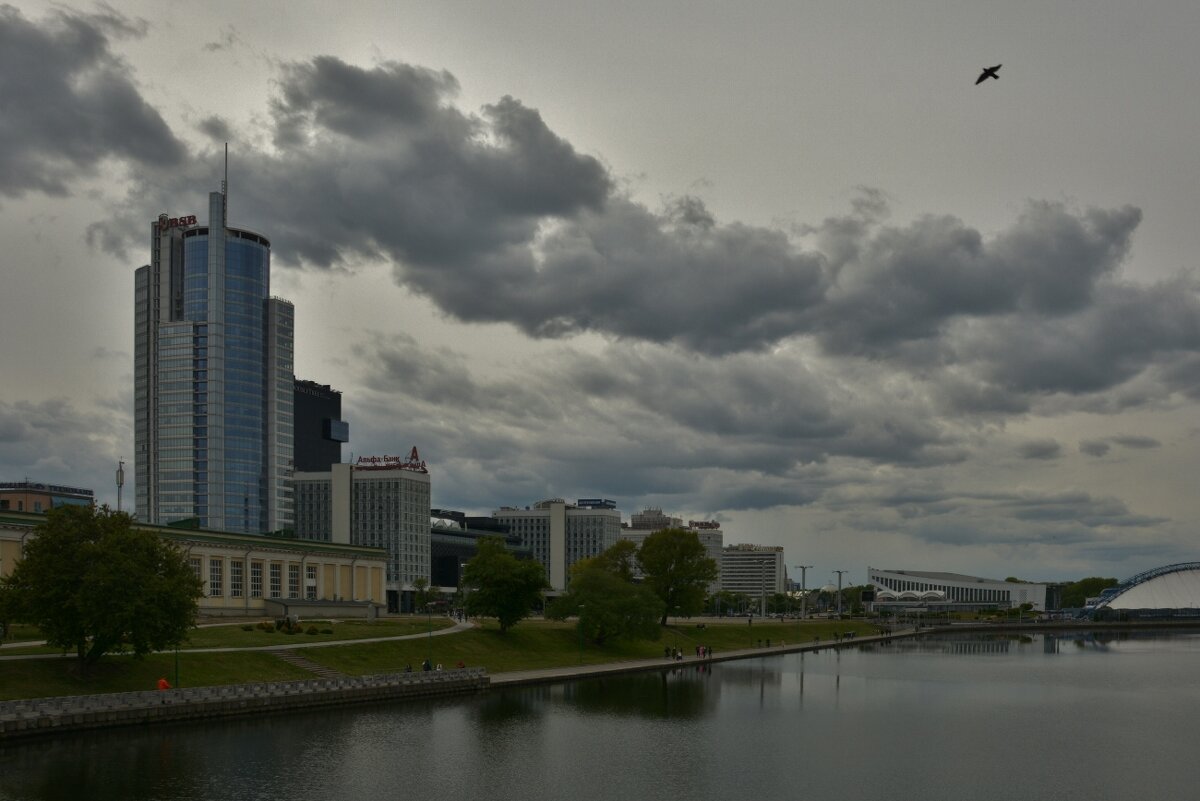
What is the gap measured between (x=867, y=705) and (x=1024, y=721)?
1500 cm

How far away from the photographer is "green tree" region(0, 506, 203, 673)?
79125 mm

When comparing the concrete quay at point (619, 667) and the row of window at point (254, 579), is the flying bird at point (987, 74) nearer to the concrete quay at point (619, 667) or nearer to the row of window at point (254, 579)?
the concrete quay at point (619, 667)

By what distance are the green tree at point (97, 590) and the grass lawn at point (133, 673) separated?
5.13ft

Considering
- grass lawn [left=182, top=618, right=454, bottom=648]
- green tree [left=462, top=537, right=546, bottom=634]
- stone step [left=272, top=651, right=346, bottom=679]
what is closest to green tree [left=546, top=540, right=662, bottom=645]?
green tree [left=462, top=537, right=546, bottom=634]

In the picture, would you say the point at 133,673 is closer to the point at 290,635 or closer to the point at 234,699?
the point at 234,699

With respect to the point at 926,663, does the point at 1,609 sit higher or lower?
higher

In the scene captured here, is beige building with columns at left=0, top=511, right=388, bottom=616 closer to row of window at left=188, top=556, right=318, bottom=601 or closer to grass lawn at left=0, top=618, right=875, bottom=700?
row of window at left=188, top=556, right=318, bottom=601

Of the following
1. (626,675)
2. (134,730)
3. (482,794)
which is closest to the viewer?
(482,794)

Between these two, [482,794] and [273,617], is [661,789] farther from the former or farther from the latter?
[273,617]

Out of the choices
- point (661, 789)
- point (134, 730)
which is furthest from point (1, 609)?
point (661, 789)

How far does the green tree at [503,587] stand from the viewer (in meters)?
130

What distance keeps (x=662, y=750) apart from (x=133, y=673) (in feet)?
143

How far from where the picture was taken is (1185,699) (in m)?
102

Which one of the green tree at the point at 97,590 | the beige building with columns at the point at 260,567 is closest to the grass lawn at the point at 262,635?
the green tree at the point at 97,590
